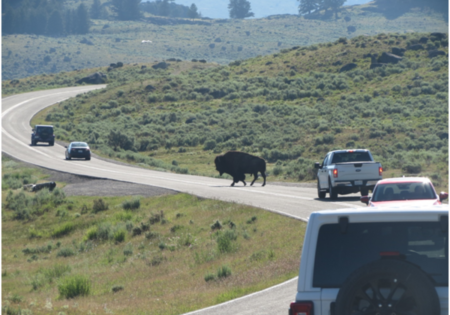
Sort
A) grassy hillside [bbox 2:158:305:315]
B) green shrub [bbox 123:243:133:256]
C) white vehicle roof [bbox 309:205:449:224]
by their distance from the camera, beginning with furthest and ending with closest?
1. green shrub [bbox 123:243:133:256]
2. grassy hillside [bbox 2:158:305:315]
3. white vehicle roof [bbox 309:205:449:224]

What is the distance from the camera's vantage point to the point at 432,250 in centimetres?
478

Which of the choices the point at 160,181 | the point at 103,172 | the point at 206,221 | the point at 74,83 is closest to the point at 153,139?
the point at 103,172

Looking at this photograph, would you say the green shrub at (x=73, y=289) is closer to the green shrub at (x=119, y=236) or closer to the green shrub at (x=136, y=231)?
the green shrub at (x=119, y=236)

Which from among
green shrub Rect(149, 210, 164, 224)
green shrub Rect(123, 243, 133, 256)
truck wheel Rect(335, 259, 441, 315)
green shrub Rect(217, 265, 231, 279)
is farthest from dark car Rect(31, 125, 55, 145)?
truck wheel Rect(335, 259, 441, 315)

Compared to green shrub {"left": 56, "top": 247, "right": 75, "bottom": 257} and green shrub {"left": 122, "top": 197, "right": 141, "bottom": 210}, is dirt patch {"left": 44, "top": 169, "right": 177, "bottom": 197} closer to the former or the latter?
green shrub {"left": 122, "top": 197, "right": 141, "bottom": 210}

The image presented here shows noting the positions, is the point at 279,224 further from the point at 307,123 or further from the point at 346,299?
the point at 307,123

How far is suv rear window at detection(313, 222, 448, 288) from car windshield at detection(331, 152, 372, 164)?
17.8 meters

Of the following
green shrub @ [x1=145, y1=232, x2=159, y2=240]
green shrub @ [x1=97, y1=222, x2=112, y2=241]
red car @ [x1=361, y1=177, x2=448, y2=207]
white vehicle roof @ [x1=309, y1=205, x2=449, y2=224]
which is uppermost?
white vehicle roof @ [x1=309, y1=205, x2=449, y2=224]

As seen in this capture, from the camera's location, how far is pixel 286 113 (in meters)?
68.3

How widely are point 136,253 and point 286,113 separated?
49363 millimetres

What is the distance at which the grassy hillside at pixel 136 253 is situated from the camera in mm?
12750

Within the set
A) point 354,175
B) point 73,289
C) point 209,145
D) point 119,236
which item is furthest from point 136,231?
point 209,145

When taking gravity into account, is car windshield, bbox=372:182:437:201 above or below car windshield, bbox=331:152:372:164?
above

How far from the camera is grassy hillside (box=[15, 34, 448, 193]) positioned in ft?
162
